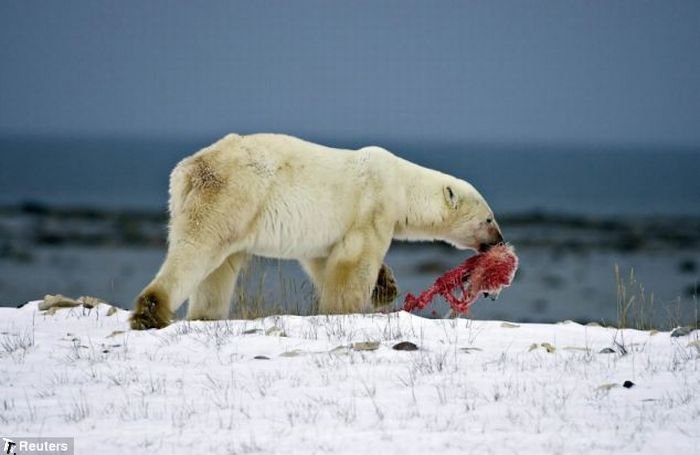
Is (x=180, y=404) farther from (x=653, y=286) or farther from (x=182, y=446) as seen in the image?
(x=653, y=286)

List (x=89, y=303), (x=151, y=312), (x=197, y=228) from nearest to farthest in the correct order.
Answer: (x=151, y=312) → (x=197, y=228) → (x=89, y=303)

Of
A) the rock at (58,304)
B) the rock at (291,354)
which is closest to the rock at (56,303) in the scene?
the rock at (58,304)

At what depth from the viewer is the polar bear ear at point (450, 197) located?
11.3 metres

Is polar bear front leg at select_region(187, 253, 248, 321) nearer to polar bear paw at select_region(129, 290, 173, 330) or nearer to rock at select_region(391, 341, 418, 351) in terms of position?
polar bear paw at select_region(129, 290, 173, 330)

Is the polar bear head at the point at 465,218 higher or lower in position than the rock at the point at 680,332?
higher

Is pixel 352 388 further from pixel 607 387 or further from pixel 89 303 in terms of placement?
pixel 89 303

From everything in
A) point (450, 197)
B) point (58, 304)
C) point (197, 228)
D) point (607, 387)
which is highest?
point (450, 197)

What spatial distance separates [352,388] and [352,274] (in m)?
3.81

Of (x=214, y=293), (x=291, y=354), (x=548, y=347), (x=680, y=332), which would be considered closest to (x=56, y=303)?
(x=214, y=293)

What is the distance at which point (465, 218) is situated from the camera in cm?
1143

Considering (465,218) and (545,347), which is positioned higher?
(465,218)

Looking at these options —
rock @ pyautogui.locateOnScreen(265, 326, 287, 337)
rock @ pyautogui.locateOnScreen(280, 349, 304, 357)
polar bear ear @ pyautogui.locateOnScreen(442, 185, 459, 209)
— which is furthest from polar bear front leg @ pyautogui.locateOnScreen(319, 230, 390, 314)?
rock @ pyautogui.locateOnScreen(280, 349, 304, 357)

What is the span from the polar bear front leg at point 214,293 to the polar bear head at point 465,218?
234 cm

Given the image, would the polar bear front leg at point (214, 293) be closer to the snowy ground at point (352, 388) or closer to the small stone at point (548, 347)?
the snowy ground at point (352, 388)
